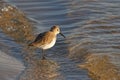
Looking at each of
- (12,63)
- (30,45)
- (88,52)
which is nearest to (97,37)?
(88,52)

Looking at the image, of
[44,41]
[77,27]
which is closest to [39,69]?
[44,41]

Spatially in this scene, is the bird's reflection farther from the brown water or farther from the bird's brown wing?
the bird's brown wing

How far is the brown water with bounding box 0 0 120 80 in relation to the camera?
10617mm

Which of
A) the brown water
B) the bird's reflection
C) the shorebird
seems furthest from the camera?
the shorebird

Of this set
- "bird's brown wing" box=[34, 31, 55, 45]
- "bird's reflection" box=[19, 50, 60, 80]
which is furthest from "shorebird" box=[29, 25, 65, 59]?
"bird's reflection" box=[19, 50, 60, 80]

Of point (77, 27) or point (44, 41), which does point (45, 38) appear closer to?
point (44, 41)

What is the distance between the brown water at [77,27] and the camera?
418 inches

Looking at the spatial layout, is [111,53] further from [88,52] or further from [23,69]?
[23,69]

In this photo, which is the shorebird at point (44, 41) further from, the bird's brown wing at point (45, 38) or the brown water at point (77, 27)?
the brown water at point (77, 27)

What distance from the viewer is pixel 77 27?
1301cm

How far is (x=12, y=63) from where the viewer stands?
1003 centimetres

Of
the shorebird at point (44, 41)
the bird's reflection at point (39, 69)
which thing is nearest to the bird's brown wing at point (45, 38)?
the shorebird at point (44, 41)

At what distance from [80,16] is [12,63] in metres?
4.42

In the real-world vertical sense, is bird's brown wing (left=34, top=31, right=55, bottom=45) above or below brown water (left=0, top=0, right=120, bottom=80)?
above
